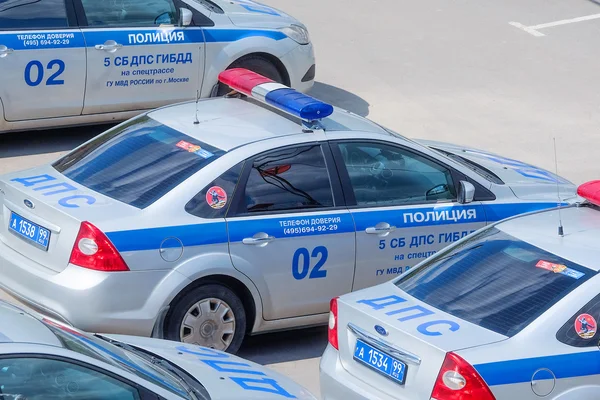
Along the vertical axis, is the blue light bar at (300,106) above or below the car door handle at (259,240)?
above

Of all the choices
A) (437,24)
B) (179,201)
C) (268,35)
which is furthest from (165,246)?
(437,24)

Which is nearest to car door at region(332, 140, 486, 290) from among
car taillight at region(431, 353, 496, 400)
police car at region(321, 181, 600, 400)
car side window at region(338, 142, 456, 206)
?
car side window at region(338, 142, 456, 206)

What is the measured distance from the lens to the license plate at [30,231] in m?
6.39

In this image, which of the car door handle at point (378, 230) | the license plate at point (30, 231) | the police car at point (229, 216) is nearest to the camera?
the police car at point (229, 216)

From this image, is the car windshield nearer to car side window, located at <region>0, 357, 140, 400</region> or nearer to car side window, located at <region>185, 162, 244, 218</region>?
car side window, located at <region>0, 357, 140, 400</region>

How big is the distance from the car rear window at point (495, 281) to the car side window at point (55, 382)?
197cm

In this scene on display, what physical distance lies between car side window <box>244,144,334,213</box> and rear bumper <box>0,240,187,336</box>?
2.41ft

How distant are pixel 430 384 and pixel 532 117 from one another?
7570 millimetres

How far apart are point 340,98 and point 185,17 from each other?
2660 mm

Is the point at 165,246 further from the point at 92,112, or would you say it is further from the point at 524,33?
the point at 524,33

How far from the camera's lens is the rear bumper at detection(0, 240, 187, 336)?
6.19 meters

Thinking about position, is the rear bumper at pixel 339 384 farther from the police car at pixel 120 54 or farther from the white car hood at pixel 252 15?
the white car hood at pixel 252 15

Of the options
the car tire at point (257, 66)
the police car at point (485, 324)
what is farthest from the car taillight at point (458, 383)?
the car tire at point (257, 66)

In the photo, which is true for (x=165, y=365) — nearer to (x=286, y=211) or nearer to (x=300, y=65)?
(x=286, y=211)
